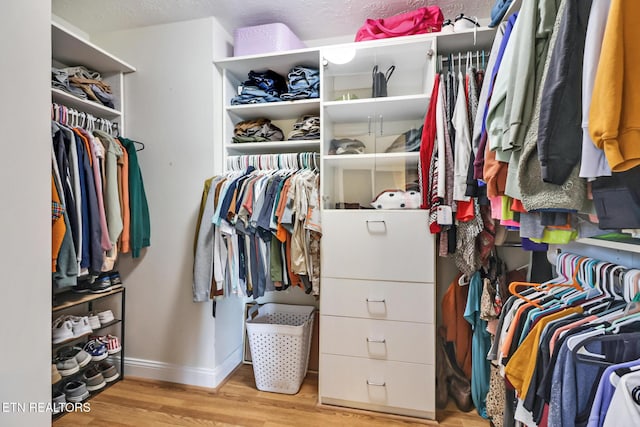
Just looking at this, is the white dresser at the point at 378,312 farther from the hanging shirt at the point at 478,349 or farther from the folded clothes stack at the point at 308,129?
the folded clothes stack at the point at 308,129

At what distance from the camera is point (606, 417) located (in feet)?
2.19

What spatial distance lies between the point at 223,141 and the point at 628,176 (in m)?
1.96

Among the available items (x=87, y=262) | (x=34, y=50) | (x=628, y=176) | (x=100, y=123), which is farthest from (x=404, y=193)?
(x=100, y=123)

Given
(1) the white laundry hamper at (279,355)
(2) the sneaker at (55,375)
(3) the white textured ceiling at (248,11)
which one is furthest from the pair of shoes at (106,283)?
(3) the white textured ceiling at (248,11)

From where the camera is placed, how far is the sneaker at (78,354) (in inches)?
70.3

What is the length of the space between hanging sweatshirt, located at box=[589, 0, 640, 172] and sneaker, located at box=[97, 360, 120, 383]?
261 centimetres

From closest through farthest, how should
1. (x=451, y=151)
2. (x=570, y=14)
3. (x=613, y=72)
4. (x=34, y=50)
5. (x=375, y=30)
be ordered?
(x=613, y=72), (x=570, y=14), (x=34, y=50), (x=451, y=151), (x=375, y=30)

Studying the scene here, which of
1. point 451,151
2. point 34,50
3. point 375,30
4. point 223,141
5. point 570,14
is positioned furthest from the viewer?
point 223,141

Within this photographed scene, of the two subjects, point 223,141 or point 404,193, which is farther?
point 223,141

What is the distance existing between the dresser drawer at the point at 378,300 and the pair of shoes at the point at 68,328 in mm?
1404

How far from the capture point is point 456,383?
5.97 ft

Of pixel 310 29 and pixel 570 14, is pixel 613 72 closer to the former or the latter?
pixel 570 14

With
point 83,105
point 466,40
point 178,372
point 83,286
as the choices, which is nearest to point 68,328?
point 83,286

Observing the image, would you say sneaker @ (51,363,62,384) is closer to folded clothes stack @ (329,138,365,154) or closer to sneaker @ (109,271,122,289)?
sneaker @ (109,271,122,289)
